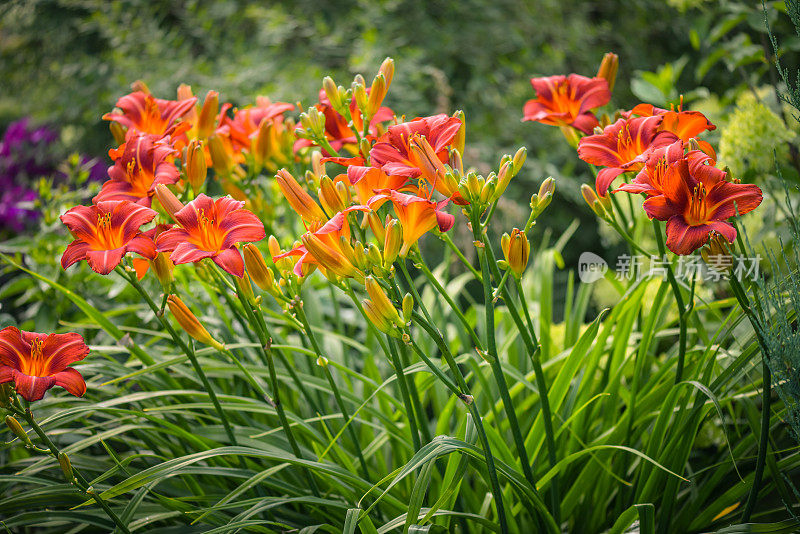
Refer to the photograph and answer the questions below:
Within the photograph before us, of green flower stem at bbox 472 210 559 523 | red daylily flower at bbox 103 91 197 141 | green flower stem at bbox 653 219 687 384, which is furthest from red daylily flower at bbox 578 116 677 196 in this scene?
red daylily flower at bbox 103 91 197 141

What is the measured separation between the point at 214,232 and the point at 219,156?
0.34 metres

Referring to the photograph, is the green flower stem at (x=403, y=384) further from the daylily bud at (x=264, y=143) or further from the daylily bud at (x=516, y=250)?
the daylily bud at (x=264, y=143)

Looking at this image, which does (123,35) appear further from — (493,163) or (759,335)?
(759,335)

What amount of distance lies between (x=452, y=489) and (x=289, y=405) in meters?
0.56

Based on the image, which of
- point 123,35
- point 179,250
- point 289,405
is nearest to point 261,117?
point 179,250

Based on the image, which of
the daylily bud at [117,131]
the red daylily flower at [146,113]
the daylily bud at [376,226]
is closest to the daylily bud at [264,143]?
the red daylily flower at [146,113]

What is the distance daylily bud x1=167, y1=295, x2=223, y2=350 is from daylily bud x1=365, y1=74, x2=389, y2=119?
443 millimetres

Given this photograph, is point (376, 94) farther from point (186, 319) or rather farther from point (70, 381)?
point (70, 381)

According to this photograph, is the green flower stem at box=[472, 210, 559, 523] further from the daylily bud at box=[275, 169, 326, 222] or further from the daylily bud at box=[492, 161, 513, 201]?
the daylily bud at box=[275, 169, 326, 222]

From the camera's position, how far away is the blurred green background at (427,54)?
281cm

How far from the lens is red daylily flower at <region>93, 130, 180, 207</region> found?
1.00 meters

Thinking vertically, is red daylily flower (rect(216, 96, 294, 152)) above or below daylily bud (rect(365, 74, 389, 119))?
below

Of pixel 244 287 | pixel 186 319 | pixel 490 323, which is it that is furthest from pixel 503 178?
pixel 186 319

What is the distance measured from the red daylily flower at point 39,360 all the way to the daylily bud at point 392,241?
1.62 feet
